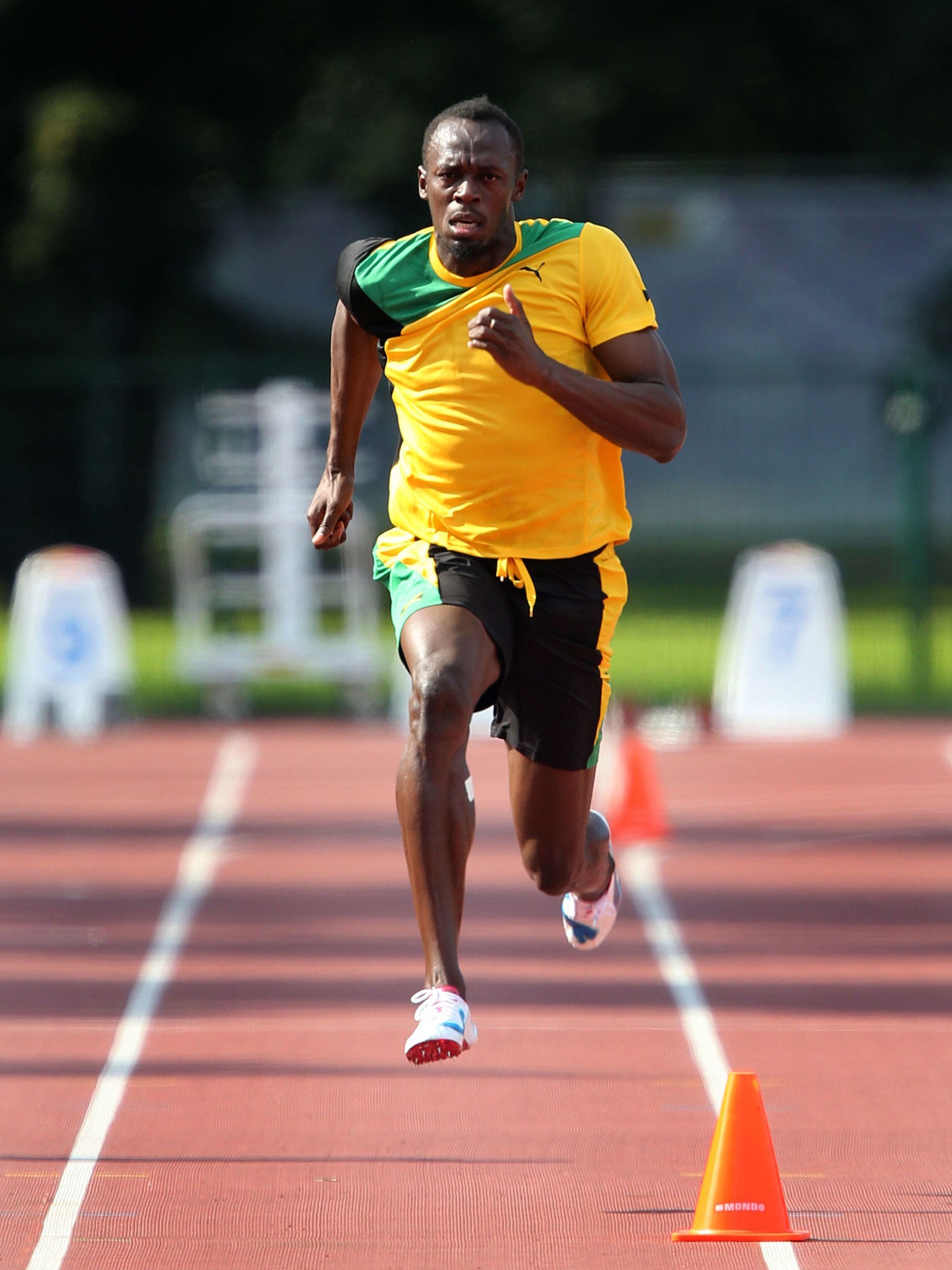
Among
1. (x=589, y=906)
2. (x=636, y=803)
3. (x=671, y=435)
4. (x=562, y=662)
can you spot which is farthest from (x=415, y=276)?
(x=636, y=803)

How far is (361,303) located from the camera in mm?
5660

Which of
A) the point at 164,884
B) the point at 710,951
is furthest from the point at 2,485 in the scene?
the point at 710,951

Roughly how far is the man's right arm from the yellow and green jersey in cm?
11

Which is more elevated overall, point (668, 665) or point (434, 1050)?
point (668, 665)

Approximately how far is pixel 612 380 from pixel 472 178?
577 mm

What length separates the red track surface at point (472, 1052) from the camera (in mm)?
5426

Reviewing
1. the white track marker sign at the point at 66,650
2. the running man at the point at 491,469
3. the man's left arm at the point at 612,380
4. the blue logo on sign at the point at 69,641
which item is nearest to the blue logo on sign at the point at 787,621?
the white track marker sign at the point at 66,650

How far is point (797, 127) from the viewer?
31.6 m

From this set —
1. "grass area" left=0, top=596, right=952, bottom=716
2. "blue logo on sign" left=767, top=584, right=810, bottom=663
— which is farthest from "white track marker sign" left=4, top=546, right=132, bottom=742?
"blue logo on sign" left=767, top=584, right=810, bottom=663

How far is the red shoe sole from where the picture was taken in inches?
198

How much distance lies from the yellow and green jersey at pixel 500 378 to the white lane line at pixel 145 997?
1.83 metres

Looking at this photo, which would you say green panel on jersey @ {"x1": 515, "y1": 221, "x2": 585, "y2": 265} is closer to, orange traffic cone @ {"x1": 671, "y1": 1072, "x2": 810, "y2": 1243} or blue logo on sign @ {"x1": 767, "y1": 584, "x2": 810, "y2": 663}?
orange traffic cone @ {"x1": 671, "y1": 1072, "x2": 810, "y2": 1243}

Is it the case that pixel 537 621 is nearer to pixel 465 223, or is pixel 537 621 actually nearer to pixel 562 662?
pixel 562 662

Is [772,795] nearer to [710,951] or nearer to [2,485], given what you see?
[710,951]
